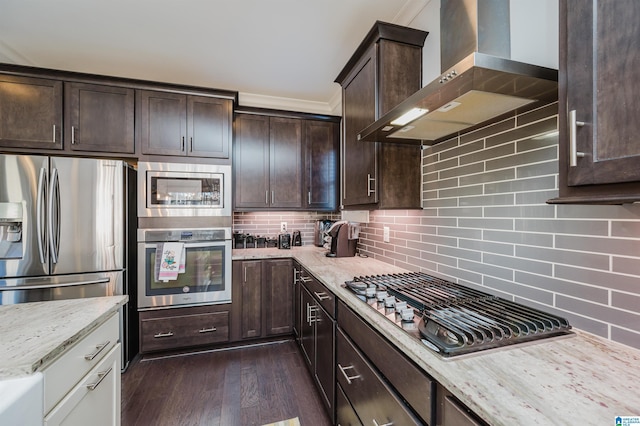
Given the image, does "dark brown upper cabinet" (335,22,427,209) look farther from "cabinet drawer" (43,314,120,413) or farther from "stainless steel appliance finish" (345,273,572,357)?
"cabinet drawer" (43,314,120,413)

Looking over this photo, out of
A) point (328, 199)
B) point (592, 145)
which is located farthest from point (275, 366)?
point (592, 145)

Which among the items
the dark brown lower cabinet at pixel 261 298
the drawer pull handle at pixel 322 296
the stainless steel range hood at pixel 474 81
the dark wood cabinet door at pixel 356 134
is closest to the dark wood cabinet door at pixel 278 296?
the dark brown lower cabinet at pixel 261 298

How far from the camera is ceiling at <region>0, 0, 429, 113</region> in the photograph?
180cm

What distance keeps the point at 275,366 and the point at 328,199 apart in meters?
1.80

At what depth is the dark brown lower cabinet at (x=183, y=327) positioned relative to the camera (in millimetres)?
2461

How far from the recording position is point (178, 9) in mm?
1814

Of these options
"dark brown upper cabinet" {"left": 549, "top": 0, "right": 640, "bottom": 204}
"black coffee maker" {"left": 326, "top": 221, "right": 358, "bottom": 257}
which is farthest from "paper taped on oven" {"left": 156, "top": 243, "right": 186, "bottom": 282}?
"dark brown upper cabinet" {"left": 549, "top": 0, "right": 640, "bottom": 204}

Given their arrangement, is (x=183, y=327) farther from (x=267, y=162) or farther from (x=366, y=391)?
(x=366, y=391)

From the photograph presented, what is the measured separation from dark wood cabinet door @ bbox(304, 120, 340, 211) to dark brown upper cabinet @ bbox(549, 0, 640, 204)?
8.27 ft

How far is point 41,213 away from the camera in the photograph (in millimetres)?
2041

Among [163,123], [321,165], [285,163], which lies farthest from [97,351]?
[321,165]

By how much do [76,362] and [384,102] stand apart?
188 centimetres

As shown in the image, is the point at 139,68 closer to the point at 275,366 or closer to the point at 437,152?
the point at 437,152

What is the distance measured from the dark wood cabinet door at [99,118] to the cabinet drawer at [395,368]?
250cm
